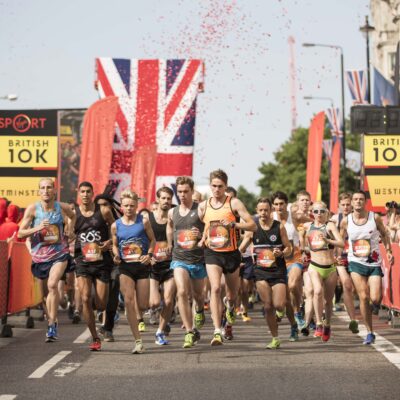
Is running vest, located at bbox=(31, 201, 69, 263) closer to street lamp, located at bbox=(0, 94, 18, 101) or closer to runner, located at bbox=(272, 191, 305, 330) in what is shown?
runner, located at bbox=(272, 191, 305, 330)

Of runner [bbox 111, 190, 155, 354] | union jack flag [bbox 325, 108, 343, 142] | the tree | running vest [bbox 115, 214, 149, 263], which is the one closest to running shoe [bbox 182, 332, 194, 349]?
runner [bbox 111, 190, 155, 354]

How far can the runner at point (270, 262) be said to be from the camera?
1370cm

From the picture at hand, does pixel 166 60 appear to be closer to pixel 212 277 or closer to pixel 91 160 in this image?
pixel 91 160

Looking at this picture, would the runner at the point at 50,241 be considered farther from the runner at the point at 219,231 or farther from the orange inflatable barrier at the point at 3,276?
the runner at the point at 219,231

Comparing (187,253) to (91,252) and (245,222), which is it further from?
(91,252)

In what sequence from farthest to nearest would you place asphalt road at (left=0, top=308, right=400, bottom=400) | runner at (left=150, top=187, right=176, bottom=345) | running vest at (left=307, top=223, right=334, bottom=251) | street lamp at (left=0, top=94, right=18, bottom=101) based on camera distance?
1. street lamp at (left=0, top=94, right=18, bottom=101)
2. runner at (left=150, top=187, right=176, bottom=345)
3. running vest at (left=307, top=223, right=334, bottom=251)
4. asphalt road at (left=0, top=308, right=400, bottom=400)

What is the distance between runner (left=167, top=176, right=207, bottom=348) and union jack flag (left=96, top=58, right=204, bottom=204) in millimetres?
18945

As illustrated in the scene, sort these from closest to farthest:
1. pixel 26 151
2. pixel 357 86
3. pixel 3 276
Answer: pixel 3 276 < pixel 26 151 < pixel 357 86

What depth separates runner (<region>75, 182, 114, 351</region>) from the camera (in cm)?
1361

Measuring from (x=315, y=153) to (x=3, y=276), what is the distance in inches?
565

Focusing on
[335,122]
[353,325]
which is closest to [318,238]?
[353,325]

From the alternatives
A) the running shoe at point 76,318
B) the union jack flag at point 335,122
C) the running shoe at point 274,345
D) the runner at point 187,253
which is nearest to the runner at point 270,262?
the running shoe at point 274,345

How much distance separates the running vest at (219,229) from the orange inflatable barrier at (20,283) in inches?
181

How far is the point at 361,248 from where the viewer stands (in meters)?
14.3
